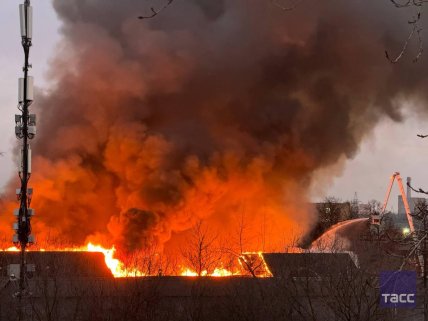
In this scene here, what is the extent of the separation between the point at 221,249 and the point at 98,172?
758 centimetres

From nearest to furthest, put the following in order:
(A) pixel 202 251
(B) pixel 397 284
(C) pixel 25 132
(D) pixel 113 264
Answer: (B) pixel 397 284
(C) pixel 25 132
(D) pixel 113 264
(A) pixel 202 251

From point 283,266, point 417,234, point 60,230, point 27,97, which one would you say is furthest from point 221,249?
point 417,234

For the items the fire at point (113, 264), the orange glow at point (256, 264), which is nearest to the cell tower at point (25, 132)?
the fire at point (113, 264)

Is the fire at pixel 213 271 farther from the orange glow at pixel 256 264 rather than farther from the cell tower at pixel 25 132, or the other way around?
the cell tower at pixel 25 132

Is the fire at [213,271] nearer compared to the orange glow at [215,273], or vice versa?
the fire at [213,271]

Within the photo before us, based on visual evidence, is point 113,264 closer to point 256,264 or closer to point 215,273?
point 215,273

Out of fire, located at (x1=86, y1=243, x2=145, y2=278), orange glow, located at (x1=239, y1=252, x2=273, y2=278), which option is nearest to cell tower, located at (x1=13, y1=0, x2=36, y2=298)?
fire, located at (x1=86, y1=243, x2=145, y2=278)

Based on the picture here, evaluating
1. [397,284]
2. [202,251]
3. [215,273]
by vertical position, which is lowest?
[397,284]

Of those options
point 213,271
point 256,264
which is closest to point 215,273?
point 213,271

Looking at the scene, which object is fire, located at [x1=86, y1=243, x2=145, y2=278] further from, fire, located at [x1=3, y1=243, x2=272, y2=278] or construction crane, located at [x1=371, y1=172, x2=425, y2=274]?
construction crane, located at [x1=371, y1=172, x2=425, y2=274]

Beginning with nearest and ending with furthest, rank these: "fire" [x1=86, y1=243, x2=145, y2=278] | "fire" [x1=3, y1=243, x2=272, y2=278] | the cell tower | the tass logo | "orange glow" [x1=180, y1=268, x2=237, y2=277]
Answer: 1. the tass logo
2. the cell tower
3. "fire" [x1=86, y1=243, x2=145, y2=278]
4. "fire" [x1=3, y1=243, x2=272, y2=278]
5. "orange glow" [x1=180, y1=268, x2=237, y2=277]

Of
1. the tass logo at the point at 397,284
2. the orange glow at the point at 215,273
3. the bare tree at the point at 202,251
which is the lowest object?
the tass logo at the point at 397,284

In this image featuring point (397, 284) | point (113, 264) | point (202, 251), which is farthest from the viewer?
point (202, 251)

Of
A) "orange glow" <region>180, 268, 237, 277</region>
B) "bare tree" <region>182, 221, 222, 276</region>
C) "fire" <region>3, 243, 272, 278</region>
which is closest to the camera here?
"fire" <region>3, 243, 272, 278</region>
